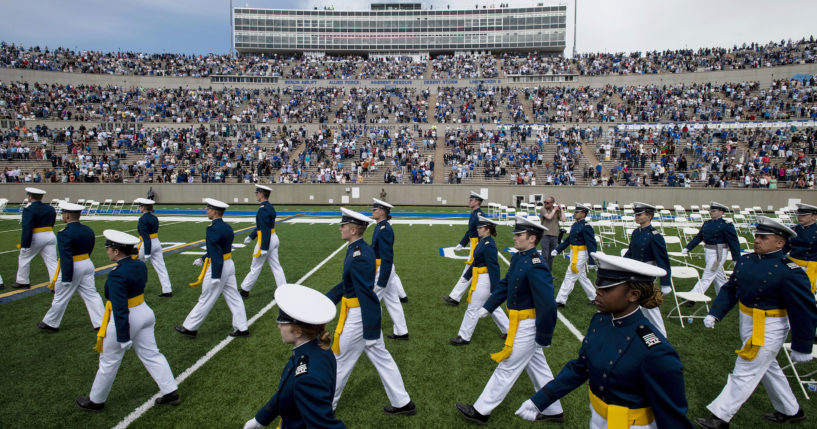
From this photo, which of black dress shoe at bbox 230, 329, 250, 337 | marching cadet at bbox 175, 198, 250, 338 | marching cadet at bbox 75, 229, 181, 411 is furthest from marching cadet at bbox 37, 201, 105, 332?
marching cadet at bbox 75, 229, 181, 411

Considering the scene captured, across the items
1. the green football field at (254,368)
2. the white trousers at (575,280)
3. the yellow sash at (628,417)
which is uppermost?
the yellow sash at (628,417)

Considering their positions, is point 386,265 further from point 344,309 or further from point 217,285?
point 217,285

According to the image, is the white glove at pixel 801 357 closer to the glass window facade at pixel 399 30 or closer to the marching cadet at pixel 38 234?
the marching cadet at pixel 38 234

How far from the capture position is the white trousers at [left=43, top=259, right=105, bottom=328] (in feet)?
20.9

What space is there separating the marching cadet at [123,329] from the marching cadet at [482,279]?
3852mm

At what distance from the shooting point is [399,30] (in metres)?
64.9

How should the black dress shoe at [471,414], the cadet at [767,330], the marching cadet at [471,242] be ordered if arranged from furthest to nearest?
the marching cadet at [471,242] < the black dress shoe at [471,414] < the cadet at [767,330]

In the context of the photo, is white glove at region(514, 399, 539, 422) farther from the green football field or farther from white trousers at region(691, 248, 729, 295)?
white trousers at region(691, 248, 729, 295)

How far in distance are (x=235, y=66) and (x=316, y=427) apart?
2253 inches

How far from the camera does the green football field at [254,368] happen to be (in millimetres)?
4297

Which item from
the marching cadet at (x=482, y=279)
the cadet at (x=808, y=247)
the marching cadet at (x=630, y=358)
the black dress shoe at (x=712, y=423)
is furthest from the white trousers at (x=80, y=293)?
the cadet at (x=808, y=247)

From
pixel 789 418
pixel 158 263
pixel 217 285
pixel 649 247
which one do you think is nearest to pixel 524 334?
pixel 789 418

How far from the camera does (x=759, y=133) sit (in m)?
32.5

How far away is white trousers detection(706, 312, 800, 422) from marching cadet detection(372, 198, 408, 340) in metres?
3.96
